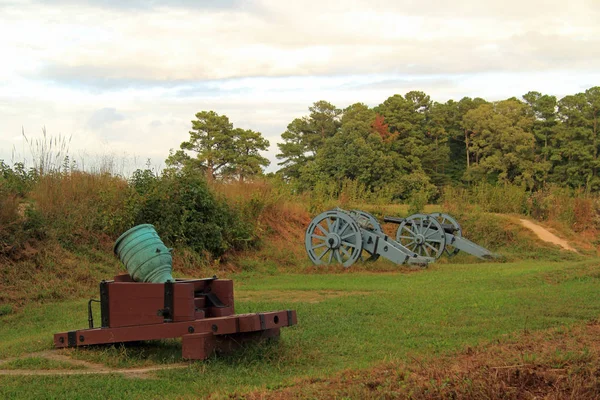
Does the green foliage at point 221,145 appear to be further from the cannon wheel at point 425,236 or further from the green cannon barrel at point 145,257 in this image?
the green cannon barrel at point 145,257

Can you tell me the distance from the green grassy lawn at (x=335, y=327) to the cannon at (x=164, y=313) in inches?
7.0

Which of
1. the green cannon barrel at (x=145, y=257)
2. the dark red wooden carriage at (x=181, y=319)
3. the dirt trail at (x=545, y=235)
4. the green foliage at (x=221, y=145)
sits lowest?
the dirt trail at (x=545, y=235)

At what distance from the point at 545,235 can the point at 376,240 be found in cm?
966

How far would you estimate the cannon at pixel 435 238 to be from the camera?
71.2 feet

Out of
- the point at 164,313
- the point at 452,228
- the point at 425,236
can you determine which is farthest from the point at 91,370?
the point at 452,228

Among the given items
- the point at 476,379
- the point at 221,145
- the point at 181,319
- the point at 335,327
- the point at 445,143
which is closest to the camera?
the point at 476,379

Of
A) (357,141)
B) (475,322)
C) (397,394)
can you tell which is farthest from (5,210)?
(357,141)

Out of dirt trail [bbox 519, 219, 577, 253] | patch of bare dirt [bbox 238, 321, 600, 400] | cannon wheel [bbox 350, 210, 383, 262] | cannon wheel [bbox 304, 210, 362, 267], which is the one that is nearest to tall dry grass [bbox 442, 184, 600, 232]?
dirt trail [bbox 519, 219, 577, 253]

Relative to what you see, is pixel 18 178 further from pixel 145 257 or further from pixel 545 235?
pixel 545 235

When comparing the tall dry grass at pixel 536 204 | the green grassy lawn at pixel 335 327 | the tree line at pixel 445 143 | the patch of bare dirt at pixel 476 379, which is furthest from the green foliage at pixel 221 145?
the patch of bare dirt at pixel 476 379

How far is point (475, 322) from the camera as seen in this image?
355 inches

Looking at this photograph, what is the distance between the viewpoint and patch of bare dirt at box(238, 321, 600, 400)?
5004mm

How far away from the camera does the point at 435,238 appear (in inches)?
870

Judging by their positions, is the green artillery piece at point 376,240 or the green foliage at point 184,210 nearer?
the green foliage at point 184,210
